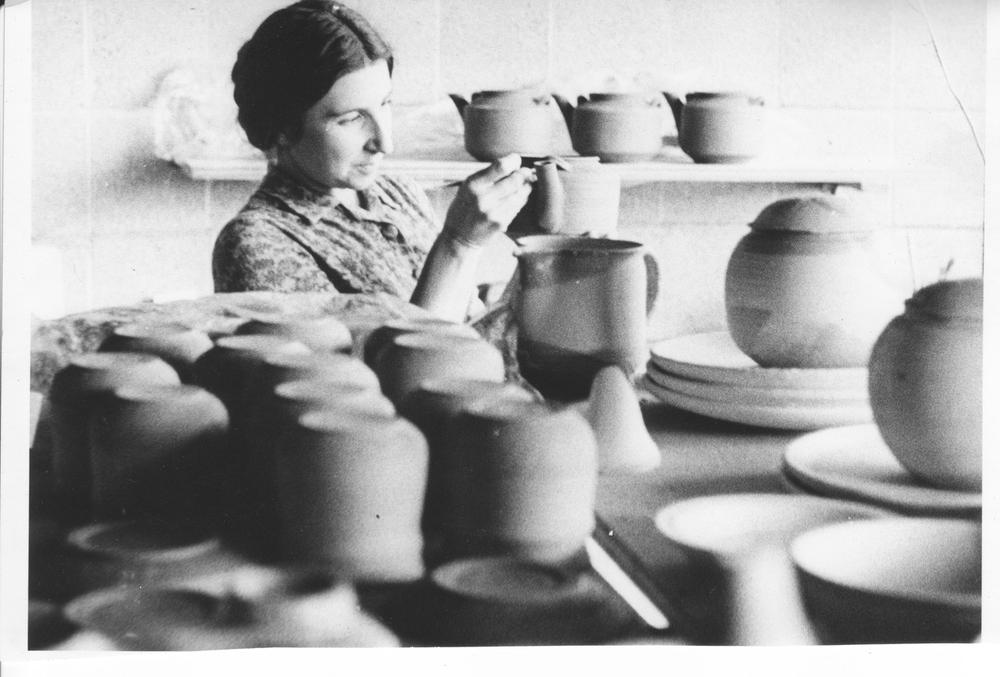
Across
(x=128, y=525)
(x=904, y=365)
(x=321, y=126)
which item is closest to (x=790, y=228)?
(x=904, y=365)

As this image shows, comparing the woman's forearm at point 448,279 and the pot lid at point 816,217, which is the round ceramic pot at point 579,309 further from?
the woman's forearm at point 448,279

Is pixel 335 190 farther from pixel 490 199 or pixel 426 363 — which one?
pixel 426 363

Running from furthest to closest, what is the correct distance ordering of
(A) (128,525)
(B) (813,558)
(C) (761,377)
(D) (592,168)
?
(D) (592,168)
(C) (761,377)
(A) (128,525)
(B) (813,558)

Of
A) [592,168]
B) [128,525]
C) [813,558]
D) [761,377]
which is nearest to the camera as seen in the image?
[813,558]

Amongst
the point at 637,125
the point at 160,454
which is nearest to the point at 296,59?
the point at 637,125

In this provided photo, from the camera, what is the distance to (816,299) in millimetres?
896

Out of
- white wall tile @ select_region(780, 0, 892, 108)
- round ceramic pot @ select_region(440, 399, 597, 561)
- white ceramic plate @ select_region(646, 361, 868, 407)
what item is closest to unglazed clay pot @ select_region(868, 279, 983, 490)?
white ceramic plate @ select_region(646, 361, 868, 407)

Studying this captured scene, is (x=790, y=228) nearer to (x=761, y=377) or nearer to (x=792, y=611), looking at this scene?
(x=761, y=377)

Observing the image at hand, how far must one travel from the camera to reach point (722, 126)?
4.91 feet

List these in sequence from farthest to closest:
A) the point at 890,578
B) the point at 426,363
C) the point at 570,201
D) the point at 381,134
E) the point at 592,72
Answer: the point at 592,72, the point at 381,134, the point at 570,201, the point at 426,363, the point at 890,578

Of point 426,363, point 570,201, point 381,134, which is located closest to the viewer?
point 426,363

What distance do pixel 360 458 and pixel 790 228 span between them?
0.42m

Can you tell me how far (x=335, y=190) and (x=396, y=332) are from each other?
2.01ft

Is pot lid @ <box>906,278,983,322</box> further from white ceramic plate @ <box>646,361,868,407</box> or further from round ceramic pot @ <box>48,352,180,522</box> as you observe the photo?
round ceramic pot @ <box>48,352,180,522</box>
